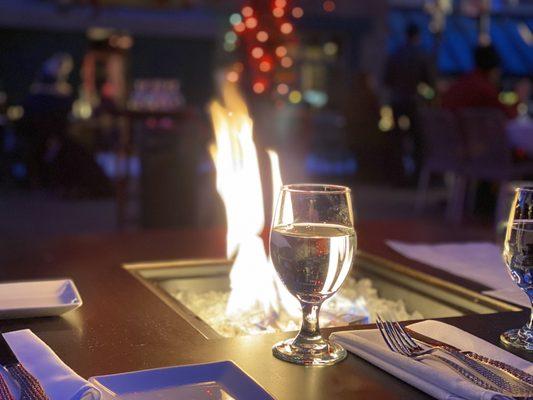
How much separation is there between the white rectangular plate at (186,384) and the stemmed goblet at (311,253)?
80mm

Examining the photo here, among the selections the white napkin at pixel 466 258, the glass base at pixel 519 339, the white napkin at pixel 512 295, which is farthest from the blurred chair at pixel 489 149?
the glass base at pixel 519 339

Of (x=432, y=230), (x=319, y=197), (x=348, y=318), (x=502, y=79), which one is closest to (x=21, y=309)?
(x=319, y=197)

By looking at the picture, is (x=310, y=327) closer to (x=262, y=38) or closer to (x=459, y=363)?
(x=459, y=363)

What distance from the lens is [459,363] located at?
2.55 feet

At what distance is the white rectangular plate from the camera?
750mm

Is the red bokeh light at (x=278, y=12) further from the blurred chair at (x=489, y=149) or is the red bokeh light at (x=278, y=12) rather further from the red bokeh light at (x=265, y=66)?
the blurred chair at (x=489, y=149)

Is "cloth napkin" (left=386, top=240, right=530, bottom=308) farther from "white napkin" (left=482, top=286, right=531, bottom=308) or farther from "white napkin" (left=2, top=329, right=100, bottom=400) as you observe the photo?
"white napkin" (left=2, top=329, right=100, bottom=400)

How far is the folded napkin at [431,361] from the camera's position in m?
0.71

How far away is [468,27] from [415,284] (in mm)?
14530

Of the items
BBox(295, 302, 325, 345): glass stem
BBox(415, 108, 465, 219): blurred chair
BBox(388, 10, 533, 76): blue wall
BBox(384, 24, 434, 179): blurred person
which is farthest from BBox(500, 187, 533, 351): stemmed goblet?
BBox(388, 10, 533, 76): blue wall

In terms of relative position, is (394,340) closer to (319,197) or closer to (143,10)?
(319,197)

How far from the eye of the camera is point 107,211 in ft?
Result: 19.4

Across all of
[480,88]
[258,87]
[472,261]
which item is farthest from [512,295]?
[480,88]

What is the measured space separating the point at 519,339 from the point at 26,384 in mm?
601
